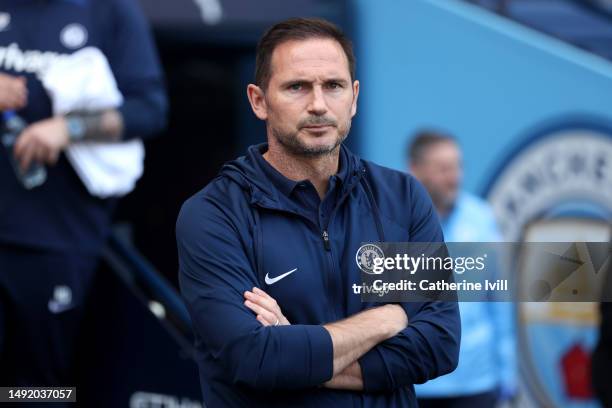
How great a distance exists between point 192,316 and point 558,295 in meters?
1.30

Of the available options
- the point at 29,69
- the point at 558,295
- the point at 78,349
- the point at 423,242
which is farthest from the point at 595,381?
the point at 29,69

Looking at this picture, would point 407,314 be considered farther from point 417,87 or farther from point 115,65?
point 417,87

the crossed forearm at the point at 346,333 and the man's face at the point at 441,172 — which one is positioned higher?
the man's face at the point at 441,172

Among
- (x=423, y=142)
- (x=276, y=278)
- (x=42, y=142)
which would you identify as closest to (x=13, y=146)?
(x=42, y=142)

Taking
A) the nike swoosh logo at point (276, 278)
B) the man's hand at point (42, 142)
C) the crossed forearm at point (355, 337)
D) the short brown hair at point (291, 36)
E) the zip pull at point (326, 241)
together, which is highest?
the man's hand at point (42, 142)

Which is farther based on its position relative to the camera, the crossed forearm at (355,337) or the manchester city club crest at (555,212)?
the manchester city club crest at (555,212)

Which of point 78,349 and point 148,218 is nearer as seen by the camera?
point 78,349

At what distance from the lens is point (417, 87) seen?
6.03 metres

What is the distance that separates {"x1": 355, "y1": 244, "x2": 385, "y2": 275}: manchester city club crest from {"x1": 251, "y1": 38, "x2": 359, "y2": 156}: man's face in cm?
26

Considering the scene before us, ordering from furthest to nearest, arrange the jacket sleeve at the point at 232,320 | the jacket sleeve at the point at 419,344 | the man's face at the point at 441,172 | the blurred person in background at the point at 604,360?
A: the man's face at the point at 441,172 → the blurred person in background at the point at 604,360 → the jacket sleeve at the point at 419,344 → the jacket sleeve at the point at 232,320

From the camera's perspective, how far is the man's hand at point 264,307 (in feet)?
9.73

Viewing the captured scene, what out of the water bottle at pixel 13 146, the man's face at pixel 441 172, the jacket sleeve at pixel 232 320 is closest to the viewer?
the jacket sleeve at pixel 232 320

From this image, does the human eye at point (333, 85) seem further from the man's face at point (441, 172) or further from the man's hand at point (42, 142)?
the man's face at point (441, 172)

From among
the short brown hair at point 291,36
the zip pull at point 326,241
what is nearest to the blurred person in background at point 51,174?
the short brown hair at point 291,36
